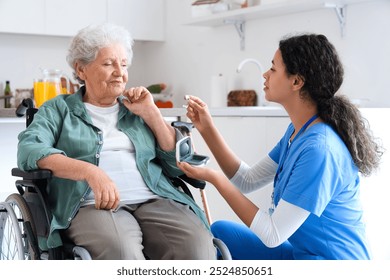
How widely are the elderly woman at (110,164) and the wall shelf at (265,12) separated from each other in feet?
5.63

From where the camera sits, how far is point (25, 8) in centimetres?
456

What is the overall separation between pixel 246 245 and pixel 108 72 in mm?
747

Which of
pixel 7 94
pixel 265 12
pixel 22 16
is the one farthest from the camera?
pixel 7 94

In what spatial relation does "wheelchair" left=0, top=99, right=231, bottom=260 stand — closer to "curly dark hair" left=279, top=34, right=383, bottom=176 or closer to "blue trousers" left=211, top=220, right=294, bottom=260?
"blue trousers" left=211, top=220, right=294, bottom=260

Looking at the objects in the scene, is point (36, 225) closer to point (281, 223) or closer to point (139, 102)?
point (139, 102)

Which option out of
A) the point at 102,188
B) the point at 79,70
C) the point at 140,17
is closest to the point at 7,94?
the point at 140,17

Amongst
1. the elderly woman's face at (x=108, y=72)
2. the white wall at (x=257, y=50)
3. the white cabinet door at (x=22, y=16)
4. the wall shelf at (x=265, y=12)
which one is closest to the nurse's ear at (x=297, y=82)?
the elderly woman's face at (x=108, y=72)

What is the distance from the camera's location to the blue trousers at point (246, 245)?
2.08 metres

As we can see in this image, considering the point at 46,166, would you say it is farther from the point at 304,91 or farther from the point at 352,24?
the point at 352,24

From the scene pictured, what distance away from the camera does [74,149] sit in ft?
6.64
